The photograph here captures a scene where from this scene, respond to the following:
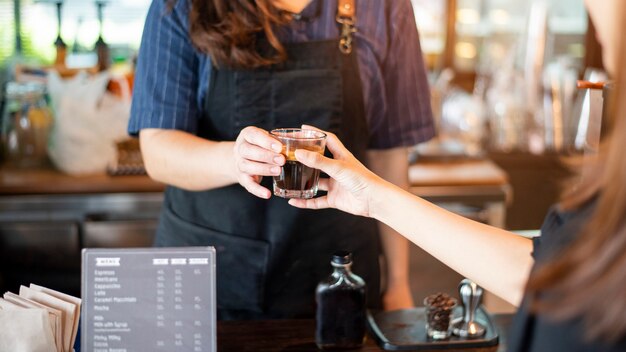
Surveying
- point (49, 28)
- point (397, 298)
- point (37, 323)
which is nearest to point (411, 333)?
point (397, 298)

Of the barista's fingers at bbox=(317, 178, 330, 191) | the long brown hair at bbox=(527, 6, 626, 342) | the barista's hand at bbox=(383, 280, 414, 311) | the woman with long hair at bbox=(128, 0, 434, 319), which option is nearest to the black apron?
the woman with long hair at bbox=(128, 0, 434, 319)

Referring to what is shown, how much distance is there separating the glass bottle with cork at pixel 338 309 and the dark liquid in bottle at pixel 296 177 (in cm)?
19

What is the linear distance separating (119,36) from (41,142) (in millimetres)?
866

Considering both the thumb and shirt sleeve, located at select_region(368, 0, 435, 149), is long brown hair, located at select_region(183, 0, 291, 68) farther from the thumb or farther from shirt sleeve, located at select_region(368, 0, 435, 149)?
the thumb

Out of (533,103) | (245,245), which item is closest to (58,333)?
(245,245)

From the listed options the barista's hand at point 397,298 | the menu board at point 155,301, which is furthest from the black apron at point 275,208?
the menu board at point 155,301

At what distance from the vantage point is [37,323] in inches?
52.6

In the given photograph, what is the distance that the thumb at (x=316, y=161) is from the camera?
4.58ft

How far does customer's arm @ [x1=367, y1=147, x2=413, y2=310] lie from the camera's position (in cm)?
204

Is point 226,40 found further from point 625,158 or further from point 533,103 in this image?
point 533,103

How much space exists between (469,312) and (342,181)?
1.46 ft

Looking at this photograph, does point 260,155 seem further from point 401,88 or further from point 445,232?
point 401,88

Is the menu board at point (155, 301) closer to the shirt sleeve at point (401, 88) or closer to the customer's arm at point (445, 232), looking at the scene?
the customer's arm at point (445, 232)

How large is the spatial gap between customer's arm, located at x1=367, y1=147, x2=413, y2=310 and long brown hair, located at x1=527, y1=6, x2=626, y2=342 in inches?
43.3
